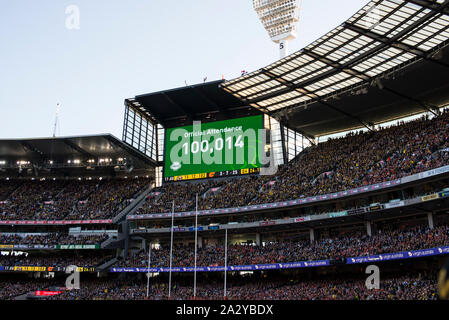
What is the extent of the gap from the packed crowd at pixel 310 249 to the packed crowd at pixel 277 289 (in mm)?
2400

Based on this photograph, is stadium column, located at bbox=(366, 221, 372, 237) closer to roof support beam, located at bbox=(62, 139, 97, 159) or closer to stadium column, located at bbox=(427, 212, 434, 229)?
stadium column, located at bbox=(427, 212, 434, 229)

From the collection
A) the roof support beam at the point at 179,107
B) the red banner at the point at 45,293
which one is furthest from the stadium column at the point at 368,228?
the red banner at the point at 45,293

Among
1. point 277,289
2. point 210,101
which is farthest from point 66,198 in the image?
point 277,289

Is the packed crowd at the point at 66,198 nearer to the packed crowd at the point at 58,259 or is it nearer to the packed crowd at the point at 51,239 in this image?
the packed crowd at the point at 51,239

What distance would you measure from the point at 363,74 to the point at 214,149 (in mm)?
23648

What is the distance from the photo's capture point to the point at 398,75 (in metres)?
41.6

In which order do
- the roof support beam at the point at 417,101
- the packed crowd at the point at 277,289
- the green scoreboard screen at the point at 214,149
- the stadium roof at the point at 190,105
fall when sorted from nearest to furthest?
the packed crowd at the point at 277,289 → the roof support beam at the point at 417,101 → the green scoreboard screen at the point at 214,149 → the stadium roof at the point at 190,105

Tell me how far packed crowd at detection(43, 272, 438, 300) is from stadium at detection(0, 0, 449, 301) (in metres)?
0.22

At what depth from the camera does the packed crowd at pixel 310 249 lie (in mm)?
33125

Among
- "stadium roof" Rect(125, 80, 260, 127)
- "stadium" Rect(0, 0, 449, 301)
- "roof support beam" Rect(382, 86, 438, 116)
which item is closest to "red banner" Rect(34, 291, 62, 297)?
"stadium" Rect(0, 0, 449, 301)

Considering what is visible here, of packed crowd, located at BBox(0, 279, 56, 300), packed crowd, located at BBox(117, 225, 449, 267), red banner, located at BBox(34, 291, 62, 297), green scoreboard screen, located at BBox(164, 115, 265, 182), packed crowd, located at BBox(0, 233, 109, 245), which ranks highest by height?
green scoreboard screen, located at BBox(164, 115, 265, 182)

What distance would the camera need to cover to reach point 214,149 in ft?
194

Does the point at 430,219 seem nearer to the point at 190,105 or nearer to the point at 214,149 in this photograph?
the point at 214,149

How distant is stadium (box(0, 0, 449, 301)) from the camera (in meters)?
35.8
